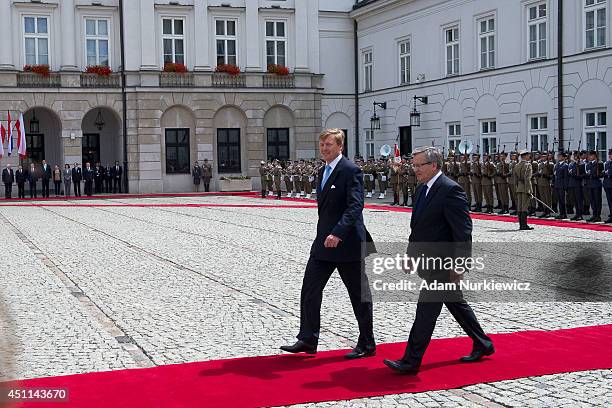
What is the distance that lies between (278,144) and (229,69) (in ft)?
15.7

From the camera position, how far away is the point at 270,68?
149 ft

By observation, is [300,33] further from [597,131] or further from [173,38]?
[597,131]

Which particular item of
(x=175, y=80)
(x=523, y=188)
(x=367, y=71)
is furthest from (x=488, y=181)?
(x=175, y=80)

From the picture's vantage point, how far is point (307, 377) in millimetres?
7332

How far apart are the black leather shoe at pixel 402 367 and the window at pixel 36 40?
38.7 m

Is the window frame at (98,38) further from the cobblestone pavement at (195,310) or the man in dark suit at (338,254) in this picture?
the man in dark suit at (338,254)

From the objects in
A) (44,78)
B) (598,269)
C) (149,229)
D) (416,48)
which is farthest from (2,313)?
(44,78)

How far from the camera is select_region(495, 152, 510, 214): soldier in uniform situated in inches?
1016

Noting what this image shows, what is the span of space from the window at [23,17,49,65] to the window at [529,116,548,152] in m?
23.8

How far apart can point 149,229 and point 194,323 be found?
12.7 metres

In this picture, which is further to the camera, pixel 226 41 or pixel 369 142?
pixel 369 142

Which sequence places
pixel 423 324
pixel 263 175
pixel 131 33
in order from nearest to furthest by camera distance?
pixel 423 324 < pixel 263 175 < pixel 131 33

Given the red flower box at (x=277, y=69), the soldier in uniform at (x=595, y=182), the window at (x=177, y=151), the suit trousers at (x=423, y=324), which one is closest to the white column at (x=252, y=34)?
the red flower box at (x=277, y=69)

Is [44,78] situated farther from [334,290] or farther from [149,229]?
[334,290]
